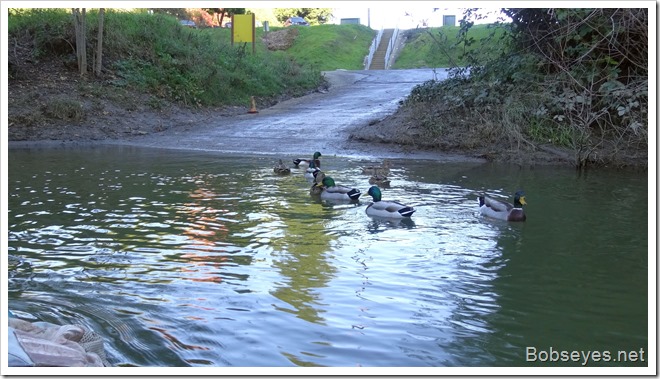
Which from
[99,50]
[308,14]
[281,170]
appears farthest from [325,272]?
[308,14]

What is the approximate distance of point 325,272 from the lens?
30.3ft

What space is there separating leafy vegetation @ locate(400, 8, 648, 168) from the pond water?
3167 millimetres

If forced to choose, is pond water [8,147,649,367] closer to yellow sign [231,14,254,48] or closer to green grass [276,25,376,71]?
yellow sign [231,14,254,48]

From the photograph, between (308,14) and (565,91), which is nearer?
(565,91)

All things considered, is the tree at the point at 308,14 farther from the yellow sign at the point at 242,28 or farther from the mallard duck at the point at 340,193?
the mallard duck at the point at 340,193

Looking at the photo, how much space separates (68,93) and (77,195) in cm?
1313

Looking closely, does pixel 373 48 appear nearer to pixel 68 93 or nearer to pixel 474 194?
pixel 68 93

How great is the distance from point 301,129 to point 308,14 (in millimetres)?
56018

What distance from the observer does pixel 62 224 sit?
38.8 ft

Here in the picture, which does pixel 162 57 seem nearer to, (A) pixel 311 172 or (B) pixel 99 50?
(B) pixel 99 50

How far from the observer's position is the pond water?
23.1 feet

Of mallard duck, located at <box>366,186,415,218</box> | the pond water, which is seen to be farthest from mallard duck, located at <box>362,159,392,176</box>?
mallard duck, located at <box>366,186,415,218</box>

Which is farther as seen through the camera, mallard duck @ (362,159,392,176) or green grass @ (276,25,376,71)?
green grass @ (276,25,376,71)

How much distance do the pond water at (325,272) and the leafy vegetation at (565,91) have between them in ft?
10.4
